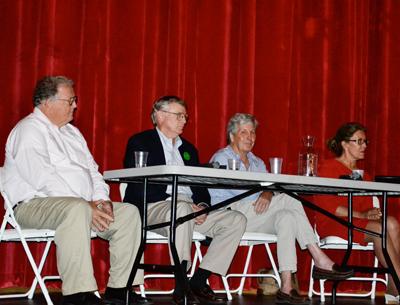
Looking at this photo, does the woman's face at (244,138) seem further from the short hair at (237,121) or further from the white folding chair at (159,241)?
the white folding chair at (159,241)

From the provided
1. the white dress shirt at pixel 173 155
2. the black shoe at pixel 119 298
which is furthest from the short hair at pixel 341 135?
the black shoe at pixel 119 298

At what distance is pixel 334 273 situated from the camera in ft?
13.9

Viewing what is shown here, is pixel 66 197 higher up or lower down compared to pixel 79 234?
→ higher up

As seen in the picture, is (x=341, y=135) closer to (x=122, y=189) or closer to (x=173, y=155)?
(x=173, y=155)

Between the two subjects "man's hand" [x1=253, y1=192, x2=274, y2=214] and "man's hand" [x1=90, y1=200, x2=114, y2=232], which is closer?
"man's hand" [x1=90, y1=200, x2=114, y2=232]

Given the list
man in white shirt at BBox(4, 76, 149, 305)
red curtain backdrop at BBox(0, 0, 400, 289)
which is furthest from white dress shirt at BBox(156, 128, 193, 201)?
man in white shirt at BBox(4, 76, 149, 305)

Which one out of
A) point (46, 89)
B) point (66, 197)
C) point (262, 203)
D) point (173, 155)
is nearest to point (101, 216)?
point (66, 197)

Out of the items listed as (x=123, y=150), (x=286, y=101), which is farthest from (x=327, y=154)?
(x=123, y=150)

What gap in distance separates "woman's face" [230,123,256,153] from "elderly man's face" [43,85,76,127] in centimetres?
132

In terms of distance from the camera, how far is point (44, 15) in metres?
4.54

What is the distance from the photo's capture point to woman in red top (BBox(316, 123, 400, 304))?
4.68 metres

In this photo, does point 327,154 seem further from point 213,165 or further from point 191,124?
point 213,165

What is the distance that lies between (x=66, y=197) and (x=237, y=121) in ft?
5.39

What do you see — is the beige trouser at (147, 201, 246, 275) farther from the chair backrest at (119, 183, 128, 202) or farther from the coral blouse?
the coral blouse
